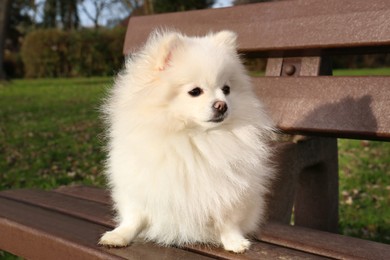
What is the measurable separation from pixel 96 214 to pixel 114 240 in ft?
1.64

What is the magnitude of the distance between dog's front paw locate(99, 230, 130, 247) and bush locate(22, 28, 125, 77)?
19.4 meters

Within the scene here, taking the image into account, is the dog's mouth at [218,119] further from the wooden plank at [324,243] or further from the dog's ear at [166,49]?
the wooden plank at [324,243]

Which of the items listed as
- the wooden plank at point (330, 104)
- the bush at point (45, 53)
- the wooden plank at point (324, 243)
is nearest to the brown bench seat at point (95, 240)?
the wooden plank at point (324, 243)

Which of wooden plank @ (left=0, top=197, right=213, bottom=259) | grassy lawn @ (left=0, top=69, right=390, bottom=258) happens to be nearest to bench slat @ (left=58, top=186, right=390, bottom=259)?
wooden plank @ (left=0, top=197, right=213, bottom=259)

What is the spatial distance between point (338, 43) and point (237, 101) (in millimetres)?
810

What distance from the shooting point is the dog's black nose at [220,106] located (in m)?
1.64

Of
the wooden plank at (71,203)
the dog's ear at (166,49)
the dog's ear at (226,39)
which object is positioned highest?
the dog's ear at (226,39)

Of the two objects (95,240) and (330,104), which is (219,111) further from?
(330,104)

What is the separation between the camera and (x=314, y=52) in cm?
254

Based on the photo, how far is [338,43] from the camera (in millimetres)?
2348

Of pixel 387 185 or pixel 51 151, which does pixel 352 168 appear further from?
pixel 51 151

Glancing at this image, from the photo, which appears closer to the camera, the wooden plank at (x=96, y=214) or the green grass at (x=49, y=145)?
the wooden plank at (x=96, y=214)

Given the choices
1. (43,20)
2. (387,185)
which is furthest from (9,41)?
(387,185)

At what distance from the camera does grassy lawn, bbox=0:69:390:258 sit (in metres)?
3.87
